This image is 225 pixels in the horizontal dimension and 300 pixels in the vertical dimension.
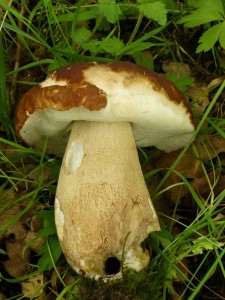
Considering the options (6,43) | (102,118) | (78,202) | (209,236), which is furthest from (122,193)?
(6,43)

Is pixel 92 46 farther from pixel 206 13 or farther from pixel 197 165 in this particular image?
pixel 197 165

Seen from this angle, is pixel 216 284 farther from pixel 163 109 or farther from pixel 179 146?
pixel 163 109

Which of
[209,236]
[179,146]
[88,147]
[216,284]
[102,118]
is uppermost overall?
[102,118]

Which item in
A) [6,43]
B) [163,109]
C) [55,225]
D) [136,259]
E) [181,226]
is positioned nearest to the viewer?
[163,109]

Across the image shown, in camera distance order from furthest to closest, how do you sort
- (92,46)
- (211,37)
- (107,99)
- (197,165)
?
(197,165) < (92,46) < (211,37) < (107,99)

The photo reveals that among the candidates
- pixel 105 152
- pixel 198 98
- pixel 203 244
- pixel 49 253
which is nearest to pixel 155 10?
pixel 198 98

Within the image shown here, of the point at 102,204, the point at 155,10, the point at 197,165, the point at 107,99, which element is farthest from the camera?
the point at 197,165
